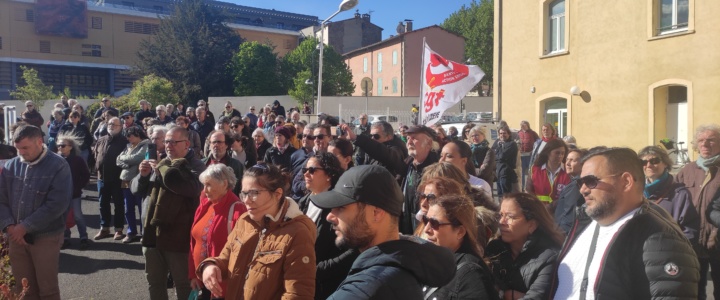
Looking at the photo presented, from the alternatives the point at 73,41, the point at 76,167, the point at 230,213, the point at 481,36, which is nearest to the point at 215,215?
the point at 230,213

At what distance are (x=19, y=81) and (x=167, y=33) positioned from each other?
56.8ft

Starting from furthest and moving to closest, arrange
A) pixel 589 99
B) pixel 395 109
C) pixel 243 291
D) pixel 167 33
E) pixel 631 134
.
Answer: pixel 167 33 → pixel 395 109 → pixel 589 99 → pixel 631 134 → pixel 243 291

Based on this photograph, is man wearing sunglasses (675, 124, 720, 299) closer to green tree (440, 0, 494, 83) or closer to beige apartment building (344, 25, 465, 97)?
beige apartment building (344, 25, 465, 97)

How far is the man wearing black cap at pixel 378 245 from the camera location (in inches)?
74.9

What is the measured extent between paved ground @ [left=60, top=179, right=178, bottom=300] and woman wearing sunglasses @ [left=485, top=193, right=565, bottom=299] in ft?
14.3

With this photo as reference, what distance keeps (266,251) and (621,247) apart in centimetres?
181

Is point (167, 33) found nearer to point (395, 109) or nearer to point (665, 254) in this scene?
point (395, 109)

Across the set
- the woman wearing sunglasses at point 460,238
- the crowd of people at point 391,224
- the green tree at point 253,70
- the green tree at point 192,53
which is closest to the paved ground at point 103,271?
the crowd of people at point 391,224

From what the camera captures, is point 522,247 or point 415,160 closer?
point 522,247

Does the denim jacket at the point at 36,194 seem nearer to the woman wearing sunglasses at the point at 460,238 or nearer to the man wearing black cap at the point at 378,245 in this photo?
the woman wearing sunglasses at the point at 460,238

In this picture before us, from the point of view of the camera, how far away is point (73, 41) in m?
63.3

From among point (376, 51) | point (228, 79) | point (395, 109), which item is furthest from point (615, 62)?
point (376, 51)

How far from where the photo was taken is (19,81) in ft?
192

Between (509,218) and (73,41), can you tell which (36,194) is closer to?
(509,218)
